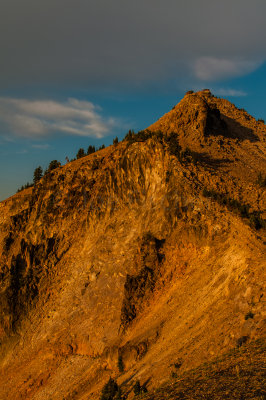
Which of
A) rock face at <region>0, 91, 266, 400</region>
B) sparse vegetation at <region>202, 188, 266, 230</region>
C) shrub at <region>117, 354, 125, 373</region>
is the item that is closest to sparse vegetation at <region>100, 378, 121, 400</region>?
rock face at <region>0, 91, 266, 400</region>

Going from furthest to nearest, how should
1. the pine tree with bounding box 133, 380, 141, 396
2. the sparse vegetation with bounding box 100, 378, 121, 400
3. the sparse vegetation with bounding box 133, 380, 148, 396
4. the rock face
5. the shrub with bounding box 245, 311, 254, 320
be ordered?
the rock face < the sparse vegetation with bounding box 100, 378, 121, 400 < the pine tree with bounding box 133, 380, 141, 396 < the sparse vegetation with bounding box 133, 380, 148, 396 < the shrub with bounding box 245, 311, 254, 320

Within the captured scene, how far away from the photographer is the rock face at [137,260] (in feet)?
63.8

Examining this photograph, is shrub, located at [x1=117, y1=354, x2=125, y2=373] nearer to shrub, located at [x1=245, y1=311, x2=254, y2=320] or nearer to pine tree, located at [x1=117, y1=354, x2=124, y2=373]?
pine tree, located at [x1=117, y1=354, x2=124, y2=373]

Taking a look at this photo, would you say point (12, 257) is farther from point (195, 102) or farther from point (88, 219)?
point (195, 102)

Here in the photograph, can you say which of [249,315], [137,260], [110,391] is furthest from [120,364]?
[249,315]

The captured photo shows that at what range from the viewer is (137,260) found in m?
26.8

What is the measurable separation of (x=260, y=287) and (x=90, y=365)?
640 inches

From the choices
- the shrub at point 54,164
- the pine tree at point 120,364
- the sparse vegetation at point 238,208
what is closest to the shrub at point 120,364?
the pine tree at point 120,364

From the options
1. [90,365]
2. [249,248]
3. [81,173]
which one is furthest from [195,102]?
[90,365]

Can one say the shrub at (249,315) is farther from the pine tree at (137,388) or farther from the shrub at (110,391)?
the shrub at (110,391)

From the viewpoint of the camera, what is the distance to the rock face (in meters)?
19.4

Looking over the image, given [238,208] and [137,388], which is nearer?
[137,388]

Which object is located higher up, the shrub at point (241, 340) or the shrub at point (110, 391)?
the shrub at point (241, 340)

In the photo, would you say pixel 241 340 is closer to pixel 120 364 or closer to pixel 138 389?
pixel 138 389
